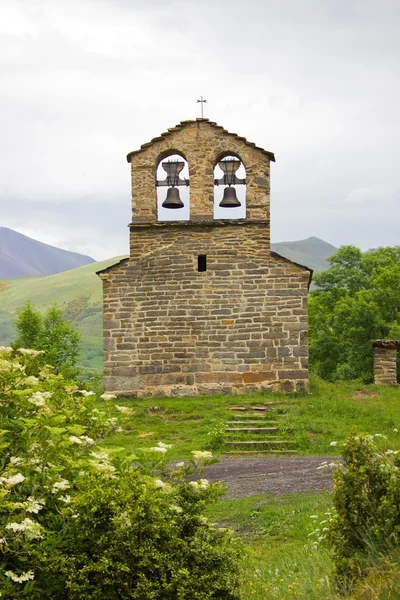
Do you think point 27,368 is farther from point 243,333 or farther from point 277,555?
point 243,333

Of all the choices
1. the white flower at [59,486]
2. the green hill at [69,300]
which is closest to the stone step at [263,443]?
the white flower at [59,486]

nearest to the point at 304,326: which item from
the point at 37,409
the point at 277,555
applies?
the point at 277,555

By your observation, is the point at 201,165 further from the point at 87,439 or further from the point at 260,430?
the point at 87,439

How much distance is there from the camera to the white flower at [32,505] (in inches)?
217

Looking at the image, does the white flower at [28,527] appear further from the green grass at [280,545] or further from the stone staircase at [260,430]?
the stone staircase at [260,430]

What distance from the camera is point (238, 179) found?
1972 cm

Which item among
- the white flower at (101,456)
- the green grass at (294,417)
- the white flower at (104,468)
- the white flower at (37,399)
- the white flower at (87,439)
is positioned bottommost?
the green grass at (294,417)

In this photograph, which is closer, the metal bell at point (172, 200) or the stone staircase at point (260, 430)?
the stone staircase at point (260, 430)

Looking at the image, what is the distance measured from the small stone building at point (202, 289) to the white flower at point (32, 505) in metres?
13.4

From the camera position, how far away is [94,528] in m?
5.80

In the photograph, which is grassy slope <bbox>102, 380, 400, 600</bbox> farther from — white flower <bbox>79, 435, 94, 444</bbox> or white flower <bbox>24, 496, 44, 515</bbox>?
white flower <bbox>24, 496, 44, 515</bbox>

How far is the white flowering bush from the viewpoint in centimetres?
562

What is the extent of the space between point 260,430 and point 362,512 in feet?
32.9

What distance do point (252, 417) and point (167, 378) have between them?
10.1ft
